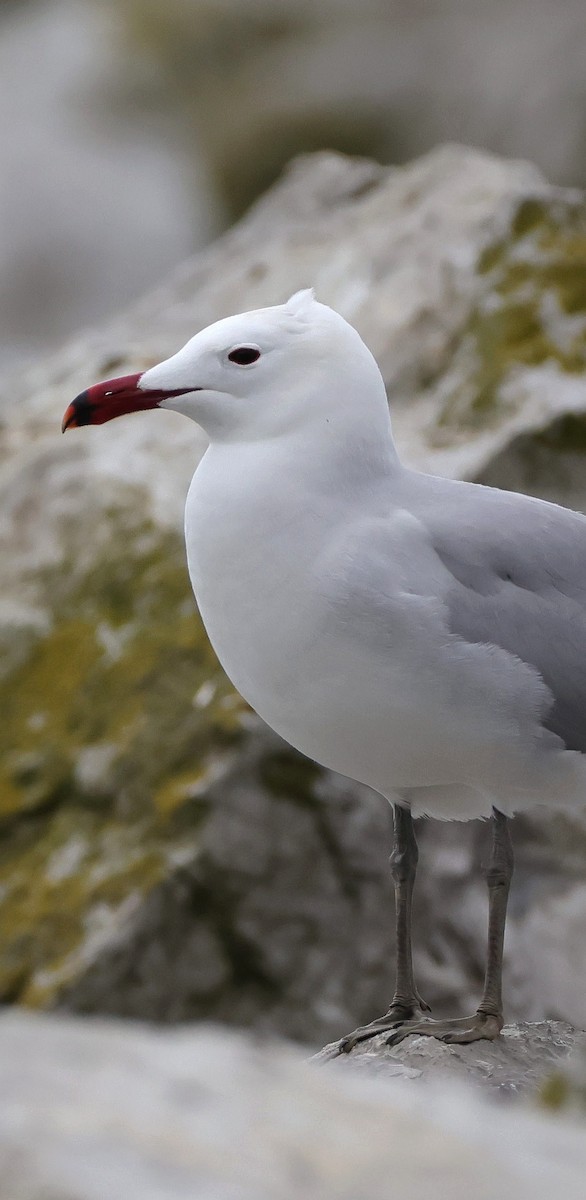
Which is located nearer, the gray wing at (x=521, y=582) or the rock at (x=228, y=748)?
the gray wing at (x=521, y=582)

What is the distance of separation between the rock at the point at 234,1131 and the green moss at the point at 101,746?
3035 millimetres

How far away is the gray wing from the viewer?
334 cm

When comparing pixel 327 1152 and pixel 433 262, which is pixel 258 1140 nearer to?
pixel 327 1152

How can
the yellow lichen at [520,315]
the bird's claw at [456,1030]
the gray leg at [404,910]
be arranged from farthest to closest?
the yellow lichen at [520,315] < the gray leg at [404,910] < the bird's claw at [456,1030]

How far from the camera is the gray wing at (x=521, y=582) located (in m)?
3.34

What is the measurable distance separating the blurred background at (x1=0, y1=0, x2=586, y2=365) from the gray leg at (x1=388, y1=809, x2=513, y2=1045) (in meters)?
9.87

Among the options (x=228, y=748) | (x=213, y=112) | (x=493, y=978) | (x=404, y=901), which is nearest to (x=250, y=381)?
(x=404, y=901)

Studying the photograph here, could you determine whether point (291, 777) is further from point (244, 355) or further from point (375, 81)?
point (375, 81)

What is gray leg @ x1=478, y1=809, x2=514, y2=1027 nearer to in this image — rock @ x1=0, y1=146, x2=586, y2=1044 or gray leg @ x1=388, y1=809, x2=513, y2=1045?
gray leg @ x1=388, y1=809, x2=513, y2=1045

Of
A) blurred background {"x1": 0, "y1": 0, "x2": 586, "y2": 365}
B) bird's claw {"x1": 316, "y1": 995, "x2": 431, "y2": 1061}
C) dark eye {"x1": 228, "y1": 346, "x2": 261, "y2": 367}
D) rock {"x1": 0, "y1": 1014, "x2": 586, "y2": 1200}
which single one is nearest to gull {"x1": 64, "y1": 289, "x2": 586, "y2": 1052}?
dark eye {"x1": 228, "y1": 346, "x2": 261, "y2": 367}

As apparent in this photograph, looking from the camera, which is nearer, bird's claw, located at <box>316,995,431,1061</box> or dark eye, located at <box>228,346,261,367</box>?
dark eye, located at <box>228,346,261,367</box>

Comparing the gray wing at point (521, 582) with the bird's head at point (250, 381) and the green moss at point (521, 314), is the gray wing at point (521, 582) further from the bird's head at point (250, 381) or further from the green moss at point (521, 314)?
the green moss at point (521, 314)

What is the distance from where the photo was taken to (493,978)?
3627mm

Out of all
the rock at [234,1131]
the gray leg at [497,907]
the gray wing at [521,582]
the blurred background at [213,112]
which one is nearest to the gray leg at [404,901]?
the gray leg at [497,907]
